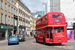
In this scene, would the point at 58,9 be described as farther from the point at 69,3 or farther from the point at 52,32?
the point at 52,32

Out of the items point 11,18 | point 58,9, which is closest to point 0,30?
point 11,18

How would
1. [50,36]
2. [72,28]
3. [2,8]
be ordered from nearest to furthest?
[50,36] < [72,28] < [2,8]

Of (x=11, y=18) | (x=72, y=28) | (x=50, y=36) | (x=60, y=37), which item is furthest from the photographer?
(x=11, y=18)

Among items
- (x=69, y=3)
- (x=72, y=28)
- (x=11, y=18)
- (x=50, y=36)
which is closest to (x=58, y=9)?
(x=69, y=3)

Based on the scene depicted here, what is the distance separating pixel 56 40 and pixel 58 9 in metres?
23.2

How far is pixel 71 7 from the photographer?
36.5 meters

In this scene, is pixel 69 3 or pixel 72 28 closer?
pixel 72 28

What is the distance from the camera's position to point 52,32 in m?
16.1

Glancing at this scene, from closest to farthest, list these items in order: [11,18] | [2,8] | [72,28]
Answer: [72,28] → [2,8] → [11,18]

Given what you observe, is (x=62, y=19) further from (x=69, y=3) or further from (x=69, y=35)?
(x=69, y=3)

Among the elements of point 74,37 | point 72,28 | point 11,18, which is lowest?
point 74,37

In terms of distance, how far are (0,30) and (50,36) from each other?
20.3 m

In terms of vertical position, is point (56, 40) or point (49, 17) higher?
point (49, 17)

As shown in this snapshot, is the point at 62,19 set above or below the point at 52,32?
above
